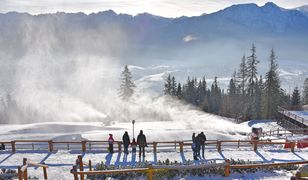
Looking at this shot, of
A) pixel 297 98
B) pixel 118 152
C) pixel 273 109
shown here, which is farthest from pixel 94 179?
pixel 297 98

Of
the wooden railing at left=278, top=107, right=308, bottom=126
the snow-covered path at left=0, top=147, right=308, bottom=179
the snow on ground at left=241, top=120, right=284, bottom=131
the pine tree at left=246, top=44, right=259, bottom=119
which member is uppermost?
the pine tree at left=246, top=44, right=259, bottom=119

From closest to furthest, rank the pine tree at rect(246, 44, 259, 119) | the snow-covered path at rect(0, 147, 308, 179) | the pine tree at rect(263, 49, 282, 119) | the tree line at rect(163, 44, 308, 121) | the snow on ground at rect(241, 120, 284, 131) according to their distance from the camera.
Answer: the snow-covered path at rect(0, 147, 308, 179), the snow on ground at rect(241, 120, 284, 131), the pine tree at rect(263, 49, 282, 119), the tree line at rect(163, 44, 308, 121), the pine tree at rect(246, 44, 259, 119)

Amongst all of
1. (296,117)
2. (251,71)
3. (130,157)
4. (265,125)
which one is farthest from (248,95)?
(130,157)

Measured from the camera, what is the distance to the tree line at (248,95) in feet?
216

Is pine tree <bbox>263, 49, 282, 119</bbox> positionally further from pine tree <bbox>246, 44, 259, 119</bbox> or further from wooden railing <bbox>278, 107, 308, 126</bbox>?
wooden railing <bbox>278, 107, 308, 126</bbox>

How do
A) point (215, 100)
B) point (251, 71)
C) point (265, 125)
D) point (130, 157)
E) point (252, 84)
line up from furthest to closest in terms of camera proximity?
1. point (215, 100)
2. point (252, 84)
3. point (251, 71)
4. point (265, 125)
5. point (130, 157)

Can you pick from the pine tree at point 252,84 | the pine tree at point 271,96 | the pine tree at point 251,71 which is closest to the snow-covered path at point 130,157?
the pine tree at point 271,96

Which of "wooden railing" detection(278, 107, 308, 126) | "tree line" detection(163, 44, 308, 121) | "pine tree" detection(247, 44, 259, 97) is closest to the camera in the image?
"wooden railing" detection(278, 107, 308, 126)

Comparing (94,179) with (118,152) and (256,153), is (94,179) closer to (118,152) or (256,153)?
(118,152)

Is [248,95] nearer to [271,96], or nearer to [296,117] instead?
[271,96]

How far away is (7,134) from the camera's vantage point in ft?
138

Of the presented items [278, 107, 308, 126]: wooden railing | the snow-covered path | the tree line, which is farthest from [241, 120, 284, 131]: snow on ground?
the snow-covered path

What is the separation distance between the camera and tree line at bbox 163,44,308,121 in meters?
65.9

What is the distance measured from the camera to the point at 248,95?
7594cm
